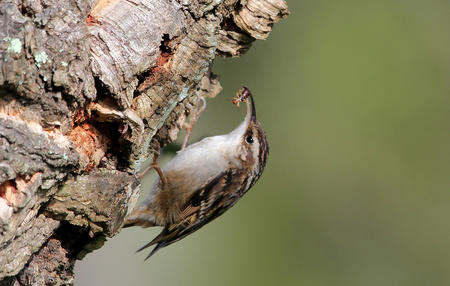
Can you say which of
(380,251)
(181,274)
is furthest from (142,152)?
(380,251)

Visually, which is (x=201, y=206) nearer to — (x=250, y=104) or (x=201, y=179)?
(x=201, y=179)

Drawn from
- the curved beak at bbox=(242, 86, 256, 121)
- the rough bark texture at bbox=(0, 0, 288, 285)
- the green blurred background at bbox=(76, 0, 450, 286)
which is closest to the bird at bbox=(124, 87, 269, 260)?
the curved beak at bbox=(242, 86, 256, 121)

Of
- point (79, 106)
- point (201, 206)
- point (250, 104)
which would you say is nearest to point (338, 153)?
point (250, 104)

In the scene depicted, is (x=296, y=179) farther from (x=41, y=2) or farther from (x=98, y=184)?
(x=41, y=2)

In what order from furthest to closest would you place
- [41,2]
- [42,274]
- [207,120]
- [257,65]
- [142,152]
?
[257,65] → [207,120] → [142,152] → [42,274] → [41,2]

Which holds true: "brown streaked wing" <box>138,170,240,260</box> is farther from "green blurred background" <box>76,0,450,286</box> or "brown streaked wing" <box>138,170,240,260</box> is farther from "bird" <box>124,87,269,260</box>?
"green blurred background" <box>76,0,450,286</box>

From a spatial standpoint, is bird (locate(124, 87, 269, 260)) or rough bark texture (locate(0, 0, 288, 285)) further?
bird (locate(124, 87, 269, 260))

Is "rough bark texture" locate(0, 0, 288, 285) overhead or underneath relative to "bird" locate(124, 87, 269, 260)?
overhead
